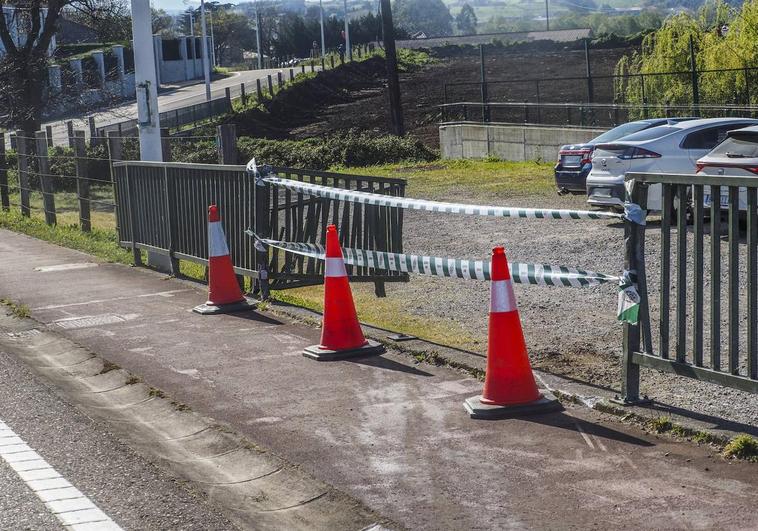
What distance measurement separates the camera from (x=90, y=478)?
19.5 feet

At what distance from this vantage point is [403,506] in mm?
5340

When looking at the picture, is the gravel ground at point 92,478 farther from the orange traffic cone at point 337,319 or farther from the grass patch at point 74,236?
the grass patch at point 74,236

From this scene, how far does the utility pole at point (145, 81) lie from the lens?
1393 cm

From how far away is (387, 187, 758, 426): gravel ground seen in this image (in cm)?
732

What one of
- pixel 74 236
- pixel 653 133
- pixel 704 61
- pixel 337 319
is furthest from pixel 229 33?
pixel 337 319

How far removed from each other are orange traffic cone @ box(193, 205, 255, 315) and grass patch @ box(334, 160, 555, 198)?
13.1m

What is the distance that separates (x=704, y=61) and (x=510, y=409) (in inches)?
1072

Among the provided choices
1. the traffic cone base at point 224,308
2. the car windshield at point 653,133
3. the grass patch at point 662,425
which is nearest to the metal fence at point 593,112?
the car windshield at point 653,133

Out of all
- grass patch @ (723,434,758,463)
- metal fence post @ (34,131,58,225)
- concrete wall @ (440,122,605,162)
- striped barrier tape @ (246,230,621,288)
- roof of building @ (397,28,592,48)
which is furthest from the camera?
roof of building @ (397,28,592,48)

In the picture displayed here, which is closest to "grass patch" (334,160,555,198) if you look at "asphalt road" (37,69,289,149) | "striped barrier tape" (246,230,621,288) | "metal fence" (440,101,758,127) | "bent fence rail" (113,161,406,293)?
"metal fence" (440,101,758,127)

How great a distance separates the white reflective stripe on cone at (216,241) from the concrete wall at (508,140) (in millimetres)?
20722

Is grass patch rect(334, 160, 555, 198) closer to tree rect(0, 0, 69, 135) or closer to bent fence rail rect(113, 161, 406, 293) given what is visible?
tree rect(0, 0, 69, 135)

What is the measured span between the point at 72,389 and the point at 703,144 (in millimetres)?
13038

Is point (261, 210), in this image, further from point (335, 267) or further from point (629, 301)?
point (629, 301)
